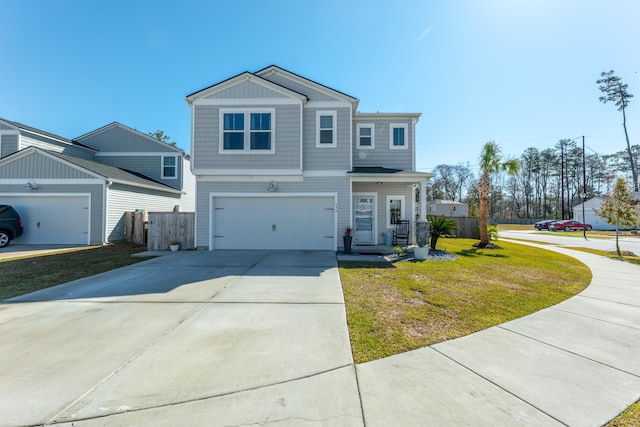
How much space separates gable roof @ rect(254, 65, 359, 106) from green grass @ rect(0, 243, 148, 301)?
893 cm

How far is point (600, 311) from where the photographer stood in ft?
14.9

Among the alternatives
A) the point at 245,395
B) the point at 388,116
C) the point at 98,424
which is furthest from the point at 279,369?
the point at 388,116

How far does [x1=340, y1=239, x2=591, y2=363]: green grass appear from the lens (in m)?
3.52

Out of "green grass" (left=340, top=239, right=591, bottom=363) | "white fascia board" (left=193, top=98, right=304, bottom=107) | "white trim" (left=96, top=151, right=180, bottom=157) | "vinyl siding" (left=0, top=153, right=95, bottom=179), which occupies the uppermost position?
"white fascia board" (left=193, top=98, right=304, bottom=107)

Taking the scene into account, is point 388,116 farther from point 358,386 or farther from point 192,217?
point 358,386

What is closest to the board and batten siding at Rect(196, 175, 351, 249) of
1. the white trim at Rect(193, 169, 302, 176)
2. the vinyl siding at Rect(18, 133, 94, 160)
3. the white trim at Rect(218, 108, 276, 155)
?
the white trim at Rect(193, 169, 302, 176)

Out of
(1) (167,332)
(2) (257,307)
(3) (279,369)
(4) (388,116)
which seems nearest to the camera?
(3) (279,369)

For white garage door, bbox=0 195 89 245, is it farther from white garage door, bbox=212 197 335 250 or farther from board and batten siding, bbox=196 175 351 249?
Result: white garage door, bbox=212 197 335 250

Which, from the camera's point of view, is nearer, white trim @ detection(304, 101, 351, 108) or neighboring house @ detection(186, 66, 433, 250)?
neighboring house @ detection(186, 66, 433, 250)

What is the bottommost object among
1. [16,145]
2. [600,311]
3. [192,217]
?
[600,311]

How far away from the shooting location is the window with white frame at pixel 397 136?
41.3 ft

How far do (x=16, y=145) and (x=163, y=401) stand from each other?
68.3ft

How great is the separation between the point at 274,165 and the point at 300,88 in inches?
140

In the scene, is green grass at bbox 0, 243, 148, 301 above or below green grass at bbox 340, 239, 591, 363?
above
